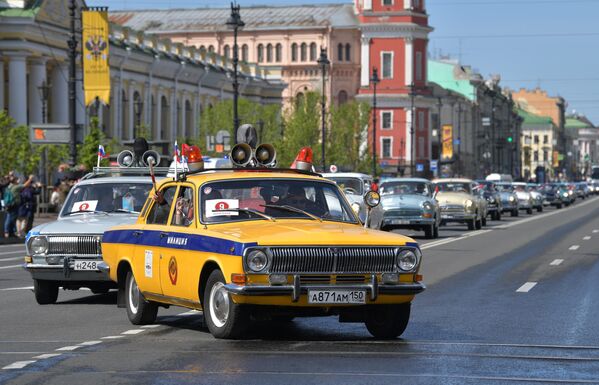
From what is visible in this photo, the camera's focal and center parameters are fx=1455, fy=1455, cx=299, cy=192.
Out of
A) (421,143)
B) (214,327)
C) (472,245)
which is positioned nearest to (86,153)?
(472,245)

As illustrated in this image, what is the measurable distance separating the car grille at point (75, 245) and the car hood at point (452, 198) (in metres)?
30.6

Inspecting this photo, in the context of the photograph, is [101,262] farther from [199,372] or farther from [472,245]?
[472,245]

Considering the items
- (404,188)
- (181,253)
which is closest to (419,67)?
(404,188)

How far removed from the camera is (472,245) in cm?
3541

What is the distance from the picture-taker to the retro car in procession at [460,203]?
47344 mm

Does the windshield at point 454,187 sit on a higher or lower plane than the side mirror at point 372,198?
lower

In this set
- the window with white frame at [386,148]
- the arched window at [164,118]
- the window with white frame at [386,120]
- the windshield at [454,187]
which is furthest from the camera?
the window with white frame at [386,148]

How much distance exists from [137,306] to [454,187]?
115 ft

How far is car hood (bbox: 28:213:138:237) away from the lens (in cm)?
1805

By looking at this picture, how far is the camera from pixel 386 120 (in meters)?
149

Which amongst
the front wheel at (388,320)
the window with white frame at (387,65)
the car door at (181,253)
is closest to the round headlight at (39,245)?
the car door at (181,253)

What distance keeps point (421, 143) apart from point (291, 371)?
14064cm

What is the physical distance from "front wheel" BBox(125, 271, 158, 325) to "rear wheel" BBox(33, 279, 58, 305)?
3056mm

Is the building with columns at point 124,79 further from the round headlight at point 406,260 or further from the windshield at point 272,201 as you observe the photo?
the round headlight at point 406,260
